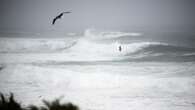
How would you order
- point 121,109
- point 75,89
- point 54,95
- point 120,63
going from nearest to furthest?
point 121,109, point 54,95, point 75,89, point 120,63

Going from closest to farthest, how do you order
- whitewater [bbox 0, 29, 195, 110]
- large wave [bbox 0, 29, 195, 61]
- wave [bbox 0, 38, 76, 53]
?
whitewater [bbox 0, 29, 195, 110] → large wave [bbox 0, 29, 195, 61] → wave [bbox 0, 38, 76, 53]

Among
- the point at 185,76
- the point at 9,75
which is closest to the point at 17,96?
the point at 9,75

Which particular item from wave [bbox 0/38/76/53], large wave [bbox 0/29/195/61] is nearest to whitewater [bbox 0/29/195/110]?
large wave [bbox 0/29/195/61]

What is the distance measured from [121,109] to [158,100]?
125 centimetres

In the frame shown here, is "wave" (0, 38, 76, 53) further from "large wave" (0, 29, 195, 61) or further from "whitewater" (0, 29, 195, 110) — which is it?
"whitewater" (0, 29, 195, 110)

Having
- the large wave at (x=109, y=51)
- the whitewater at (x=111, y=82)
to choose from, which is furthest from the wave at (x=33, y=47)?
the whitewater at (x=111, y=82)

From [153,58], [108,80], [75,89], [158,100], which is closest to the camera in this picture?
[158,100]

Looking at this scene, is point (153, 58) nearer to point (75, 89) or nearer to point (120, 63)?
point (120, 63)

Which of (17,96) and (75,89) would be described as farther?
(75,89)

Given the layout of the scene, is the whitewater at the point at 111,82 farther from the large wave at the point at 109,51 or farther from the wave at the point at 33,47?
the wave at the point at 33,47

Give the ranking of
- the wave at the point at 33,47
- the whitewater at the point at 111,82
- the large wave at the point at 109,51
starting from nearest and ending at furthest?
the whitewater at the point at 111,82 → the large wave at the point at 109,51 → the wave at the point at 33,47

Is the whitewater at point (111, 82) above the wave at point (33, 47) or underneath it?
underneath

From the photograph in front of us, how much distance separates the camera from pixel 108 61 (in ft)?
33.6

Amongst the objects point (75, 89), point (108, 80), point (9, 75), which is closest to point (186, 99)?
point (108, 80)
